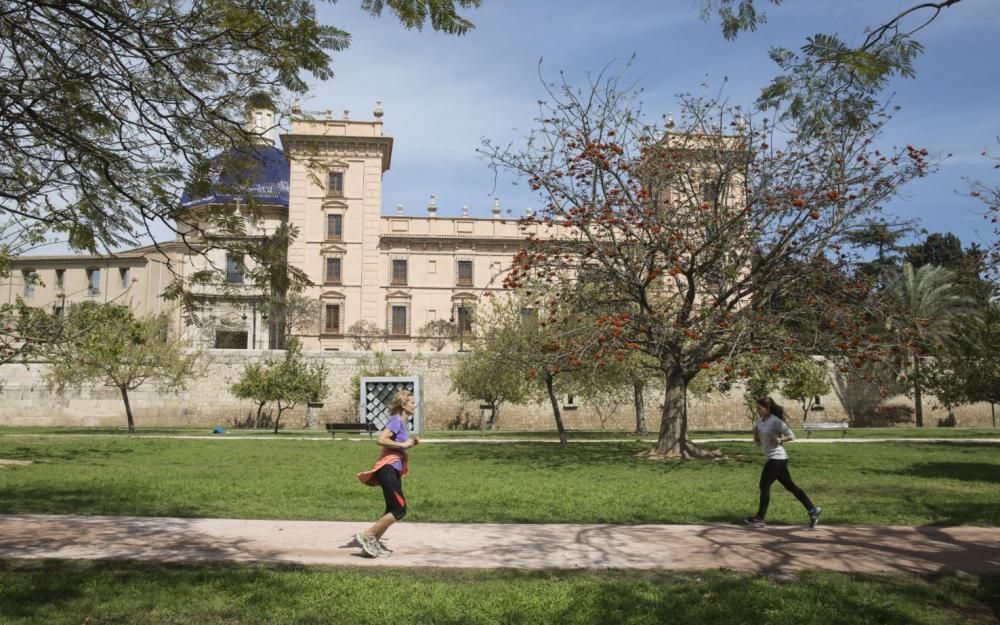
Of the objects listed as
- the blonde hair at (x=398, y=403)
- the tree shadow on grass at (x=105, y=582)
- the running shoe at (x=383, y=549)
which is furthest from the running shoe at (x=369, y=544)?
the blonde hair at (x=398, y=403)

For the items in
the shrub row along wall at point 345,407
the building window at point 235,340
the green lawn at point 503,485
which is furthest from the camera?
the building window at point 235,340

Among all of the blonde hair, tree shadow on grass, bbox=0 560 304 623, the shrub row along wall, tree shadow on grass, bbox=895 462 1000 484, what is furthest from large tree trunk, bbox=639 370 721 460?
the shrub row along wall

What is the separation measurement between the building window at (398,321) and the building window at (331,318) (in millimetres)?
3607

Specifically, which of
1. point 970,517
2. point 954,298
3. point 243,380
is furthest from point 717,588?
point 954,298

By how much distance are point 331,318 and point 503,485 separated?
4179cm

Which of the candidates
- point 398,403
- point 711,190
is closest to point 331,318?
point 711,190

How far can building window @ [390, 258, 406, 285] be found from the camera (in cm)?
5419

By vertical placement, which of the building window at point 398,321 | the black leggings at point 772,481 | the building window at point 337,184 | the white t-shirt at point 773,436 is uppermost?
the building window at point 337,184

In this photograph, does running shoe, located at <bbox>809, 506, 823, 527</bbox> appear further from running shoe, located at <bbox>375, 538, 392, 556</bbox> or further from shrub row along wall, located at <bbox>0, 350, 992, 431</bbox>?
shrub row along wall, located at <bbox>0, 350, 992, 431</bbox>

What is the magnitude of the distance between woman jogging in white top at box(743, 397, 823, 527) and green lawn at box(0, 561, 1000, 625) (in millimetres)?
2427

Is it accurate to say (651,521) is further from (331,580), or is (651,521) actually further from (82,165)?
(82,165)

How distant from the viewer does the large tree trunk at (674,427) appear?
723 inches

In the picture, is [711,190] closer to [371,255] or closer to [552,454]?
[552,454]

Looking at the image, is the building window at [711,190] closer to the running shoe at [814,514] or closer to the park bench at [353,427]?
the running shoe at [814,514]
